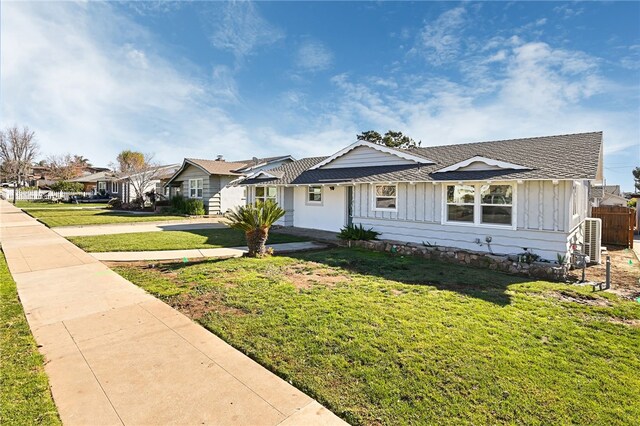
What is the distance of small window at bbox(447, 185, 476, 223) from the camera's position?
35.3 ft

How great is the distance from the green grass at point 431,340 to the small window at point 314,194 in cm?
881

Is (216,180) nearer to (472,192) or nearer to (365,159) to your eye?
(365,159)

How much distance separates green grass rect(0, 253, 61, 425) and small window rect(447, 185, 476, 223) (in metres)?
10.8

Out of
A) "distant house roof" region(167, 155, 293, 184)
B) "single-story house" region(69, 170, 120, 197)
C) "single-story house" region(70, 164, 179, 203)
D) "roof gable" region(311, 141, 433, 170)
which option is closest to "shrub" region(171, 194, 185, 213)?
"distant house roof" region(167, 155, 293, 184)

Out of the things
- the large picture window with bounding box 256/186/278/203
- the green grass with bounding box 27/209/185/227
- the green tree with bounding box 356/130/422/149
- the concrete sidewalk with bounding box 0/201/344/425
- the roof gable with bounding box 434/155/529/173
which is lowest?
the concrete sidewalk with bounding box 0/201/344/425

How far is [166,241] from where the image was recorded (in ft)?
41.8

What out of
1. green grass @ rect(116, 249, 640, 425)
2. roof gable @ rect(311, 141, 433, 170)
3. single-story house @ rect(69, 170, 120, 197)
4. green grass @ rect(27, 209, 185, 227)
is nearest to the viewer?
green grass @ rect(116, 249, 640, 425)

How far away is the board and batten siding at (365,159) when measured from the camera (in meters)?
14.3

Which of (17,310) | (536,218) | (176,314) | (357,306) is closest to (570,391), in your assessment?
(357,306)

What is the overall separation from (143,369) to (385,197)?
1080cm

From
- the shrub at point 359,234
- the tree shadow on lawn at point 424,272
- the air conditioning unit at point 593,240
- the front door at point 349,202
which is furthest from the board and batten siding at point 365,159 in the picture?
the air conditioning unit at point 593,240

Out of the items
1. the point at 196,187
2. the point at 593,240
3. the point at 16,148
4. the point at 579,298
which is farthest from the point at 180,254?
the point at 16,148

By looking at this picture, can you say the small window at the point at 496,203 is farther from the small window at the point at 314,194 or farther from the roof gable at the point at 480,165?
the small window at the point at 314,194

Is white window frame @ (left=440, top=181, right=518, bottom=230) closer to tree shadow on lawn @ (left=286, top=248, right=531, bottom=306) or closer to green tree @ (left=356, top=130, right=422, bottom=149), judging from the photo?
tree shadow on lawn @ (left=286, top=248, right=531, bottom=306)
